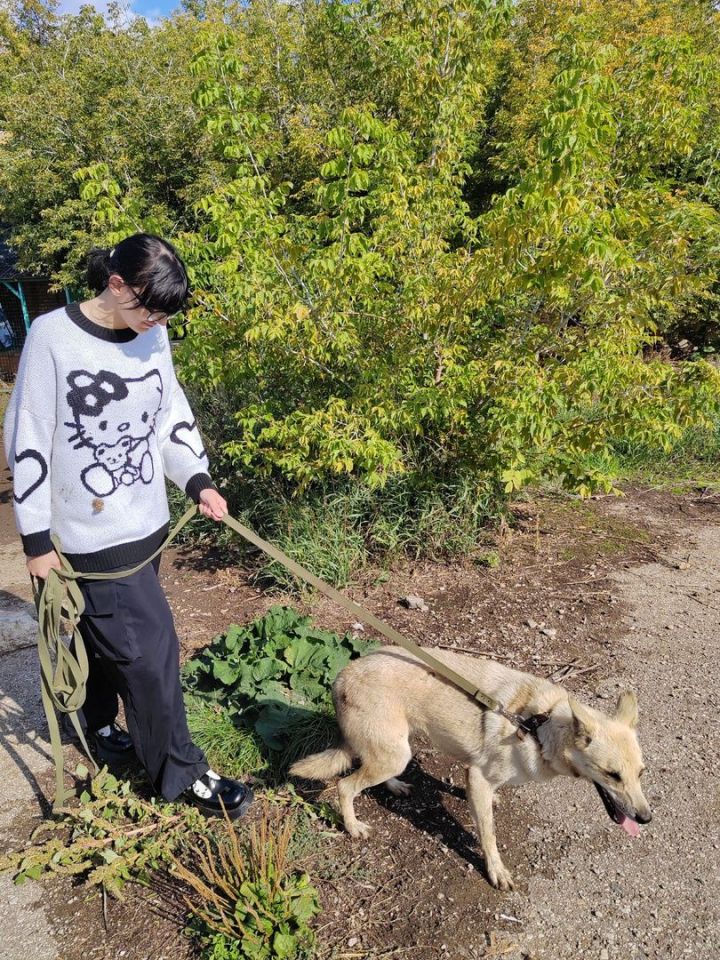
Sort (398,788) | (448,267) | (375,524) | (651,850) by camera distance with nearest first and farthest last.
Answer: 1. (651,850)
2. (398,788)
3. (448,267)
4. (375,524)

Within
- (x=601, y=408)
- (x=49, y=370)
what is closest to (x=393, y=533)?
(x=601, y=408)

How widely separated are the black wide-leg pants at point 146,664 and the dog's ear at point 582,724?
5.46ft

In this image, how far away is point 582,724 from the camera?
93.7 inches

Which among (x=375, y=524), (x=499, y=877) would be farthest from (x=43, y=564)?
(x=375, y=524)

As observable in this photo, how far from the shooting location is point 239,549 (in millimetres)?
5871

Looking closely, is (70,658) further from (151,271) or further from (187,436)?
(151,271)

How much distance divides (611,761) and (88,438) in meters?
2.29

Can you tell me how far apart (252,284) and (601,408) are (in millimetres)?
2768

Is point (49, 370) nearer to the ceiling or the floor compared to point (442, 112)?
nearer to the floor

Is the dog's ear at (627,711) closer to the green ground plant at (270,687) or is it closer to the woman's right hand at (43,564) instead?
the green ground plant at (270,687)

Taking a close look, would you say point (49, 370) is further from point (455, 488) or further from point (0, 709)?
point (455, 488)

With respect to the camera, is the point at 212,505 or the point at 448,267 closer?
the point at 212,505

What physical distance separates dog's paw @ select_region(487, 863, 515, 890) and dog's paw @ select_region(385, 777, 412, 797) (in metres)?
0.58

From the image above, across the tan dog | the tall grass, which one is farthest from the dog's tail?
the tall grass
